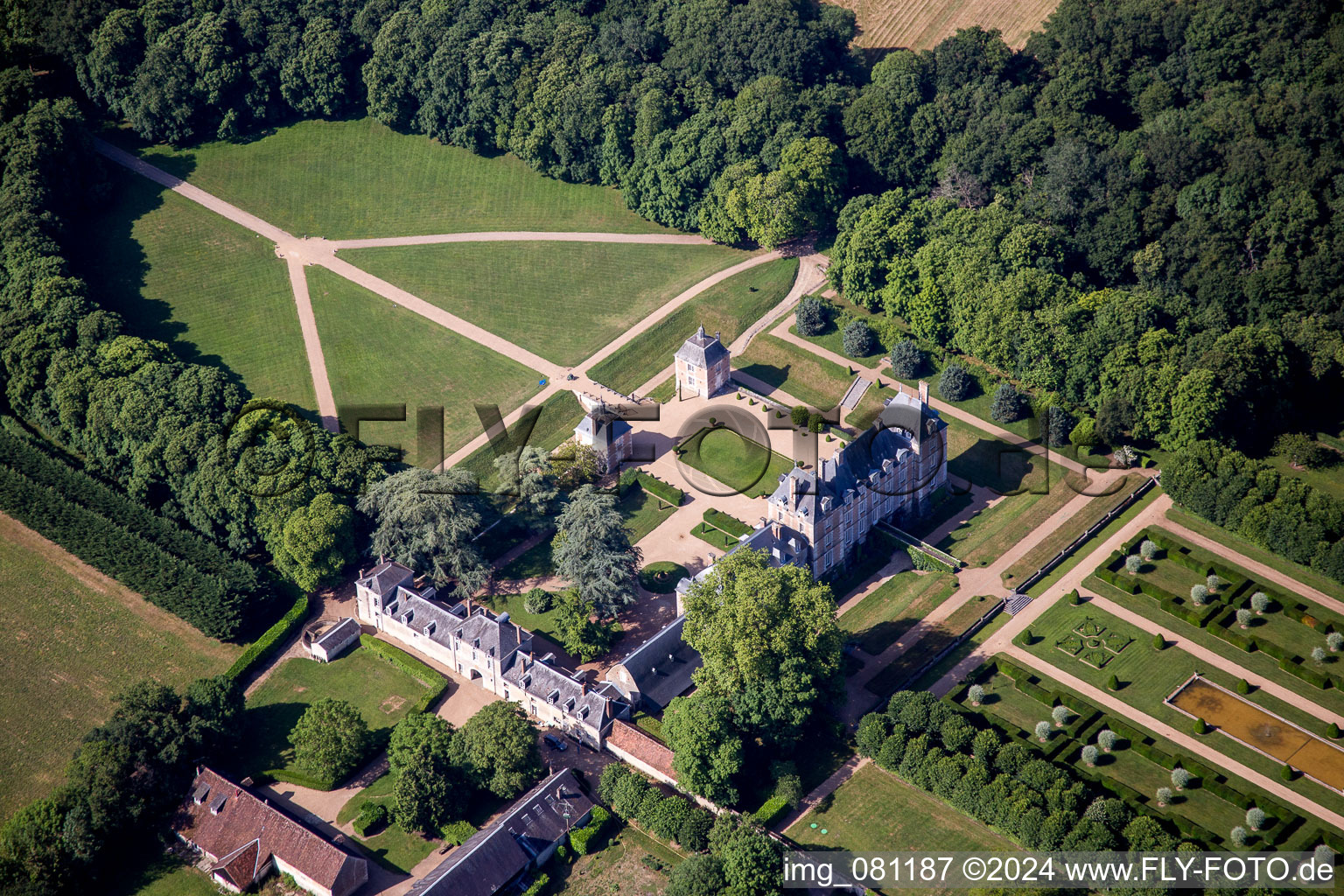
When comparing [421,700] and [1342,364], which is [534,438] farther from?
[1342,364]

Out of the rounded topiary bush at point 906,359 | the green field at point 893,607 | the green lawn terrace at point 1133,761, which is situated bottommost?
the green lawn terrace at point 1133,761

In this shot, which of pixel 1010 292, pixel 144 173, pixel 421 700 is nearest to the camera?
pixel 421 700

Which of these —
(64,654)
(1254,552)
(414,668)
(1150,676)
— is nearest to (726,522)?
(414,668)

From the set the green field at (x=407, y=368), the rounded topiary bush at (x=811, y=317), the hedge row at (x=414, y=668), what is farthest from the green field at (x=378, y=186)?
the hedge row at (x=414, y=668)

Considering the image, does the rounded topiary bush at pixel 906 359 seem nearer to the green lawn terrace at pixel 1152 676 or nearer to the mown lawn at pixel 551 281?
the mown lawn at pixel 551 281

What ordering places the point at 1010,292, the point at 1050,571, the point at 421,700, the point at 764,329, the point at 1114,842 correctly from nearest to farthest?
the point at 1114,842, the point at 421,700, the point at 1050,571, the point at 1010,292, the point at 764,329

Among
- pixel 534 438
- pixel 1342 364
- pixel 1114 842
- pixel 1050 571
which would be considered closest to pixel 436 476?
pixel 534 438

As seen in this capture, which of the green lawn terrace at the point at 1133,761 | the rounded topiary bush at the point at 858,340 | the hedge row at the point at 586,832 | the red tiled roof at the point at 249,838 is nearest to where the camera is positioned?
the red tiled roof at the point at 249,838
